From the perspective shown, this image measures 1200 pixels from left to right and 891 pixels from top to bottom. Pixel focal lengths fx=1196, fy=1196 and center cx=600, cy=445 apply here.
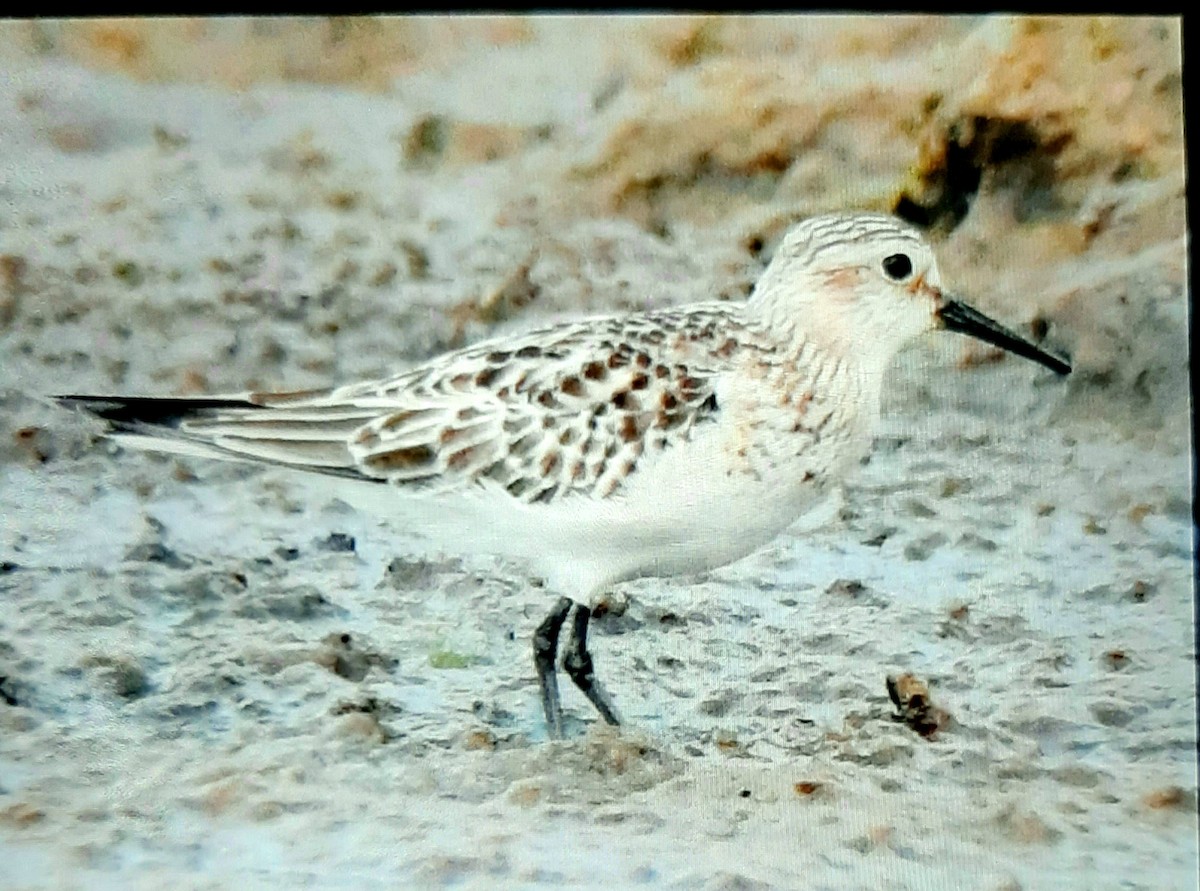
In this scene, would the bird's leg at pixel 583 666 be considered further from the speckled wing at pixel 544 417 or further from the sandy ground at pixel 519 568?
the speckled wing at pixel 544 417

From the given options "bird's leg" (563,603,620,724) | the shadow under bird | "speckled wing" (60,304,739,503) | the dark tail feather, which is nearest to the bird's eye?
the shadow under bird

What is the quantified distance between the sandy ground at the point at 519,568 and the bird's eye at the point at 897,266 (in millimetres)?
38

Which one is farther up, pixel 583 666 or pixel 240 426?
pixel 240 426

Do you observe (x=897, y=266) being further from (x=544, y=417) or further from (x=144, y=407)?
(x=144, y=407)

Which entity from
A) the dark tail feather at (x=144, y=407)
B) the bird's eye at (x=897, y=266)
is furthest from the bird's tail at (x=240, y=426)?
the bird's eye at (x=897, y=266)

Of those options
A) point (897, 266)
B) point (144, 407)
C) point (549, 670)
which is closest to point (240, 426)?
point (144, 407)

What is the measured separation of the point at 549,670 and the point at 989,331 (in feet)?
1.67

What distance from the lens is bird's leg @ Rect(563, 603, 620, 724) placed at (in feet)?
3.47

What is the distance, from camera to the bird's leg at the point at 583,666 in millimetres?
1057

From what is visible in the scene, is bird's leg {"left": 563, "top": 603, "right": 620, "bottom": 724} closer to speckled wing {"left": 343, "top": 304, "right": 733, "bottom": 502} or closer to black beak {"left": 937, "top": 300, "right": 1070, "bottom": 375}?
speckled wing {"left": 343, "top": 304, "right": 733, "bottom": 502}

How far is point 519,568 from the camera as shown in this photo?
107 centimetres

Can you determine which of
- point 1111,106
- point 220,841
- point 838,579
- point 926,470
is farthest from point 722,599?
point 1111,106

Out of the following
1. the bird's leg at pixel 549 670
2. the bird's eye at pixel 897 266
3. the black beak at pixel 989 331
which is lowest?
the bird's leg at pixel 549 670

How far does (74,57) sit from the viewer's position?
1099mm
